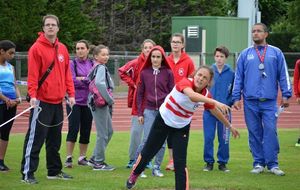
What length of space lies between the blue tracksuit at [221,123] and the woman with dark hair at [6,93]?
317 centimetres

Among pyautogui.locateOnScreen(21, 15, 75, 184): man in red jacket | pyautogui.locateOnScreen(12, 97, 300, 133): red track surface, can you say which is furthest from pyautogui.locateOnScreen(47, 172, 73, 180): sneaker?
pyautogui.locateOnScreen(12, 97, 300, 133): red track surface

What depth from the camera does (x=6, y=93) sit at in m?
12.0

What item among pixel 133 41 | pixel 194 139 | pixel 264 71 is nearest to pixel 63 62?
pixel 264 71

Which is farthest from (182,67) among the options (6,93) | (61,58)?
(6,93)

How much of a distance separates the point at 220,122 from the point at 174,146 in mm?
2816

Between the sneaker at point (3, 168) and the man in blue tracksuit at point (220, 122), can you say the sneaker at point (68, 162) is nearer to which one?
the sneaker at point (3, 168)

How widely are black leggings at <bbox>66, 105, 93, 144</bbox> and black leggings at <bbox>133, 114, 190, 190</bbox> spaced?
8.79 feet

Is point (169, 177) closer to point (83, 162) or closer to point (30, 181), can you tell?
point (83, 162)

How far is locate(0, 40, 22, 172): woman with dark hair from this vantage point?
11898mm

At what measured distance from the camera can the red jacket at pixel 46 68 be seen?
1055cm

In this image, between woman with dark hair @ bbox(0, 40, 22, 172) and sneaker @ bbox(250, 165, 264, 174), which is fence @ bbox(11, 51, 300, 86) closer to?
woman with dark hair @ bbox(0, 40, 22, 172)

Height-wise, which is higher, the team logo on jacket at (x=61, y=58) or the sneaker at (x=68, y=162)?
the team logo on jacket at (x=61, y=58)

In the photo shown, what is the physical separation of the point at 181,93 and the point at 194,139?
7.90 meters

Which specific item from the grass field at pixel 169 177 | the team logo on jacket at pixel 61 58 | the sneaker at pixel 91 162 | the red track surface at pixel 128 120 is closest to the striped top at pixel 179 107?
the grass field at pixel 169 177
